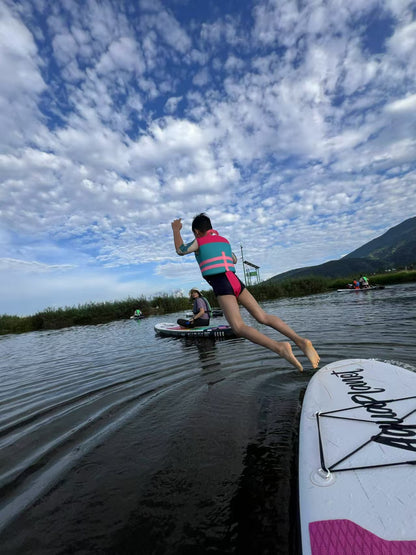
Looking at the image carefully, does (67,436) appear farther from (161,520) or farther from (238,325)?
(238,325)

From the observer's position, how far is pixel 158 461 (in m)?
2.83

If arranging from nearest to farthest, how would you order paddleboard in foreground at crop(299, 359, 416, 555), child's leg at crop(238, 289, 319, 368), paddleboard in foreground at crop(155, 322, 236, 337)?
paddleboard in foreground at crop(299, 359, 416, 555) < child's leg at crop(238, 289, 319, 368) < paddleboard in foreground at crop(155, 322, 236, 337)

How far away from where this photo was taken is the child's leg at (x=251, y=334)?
3396 mm

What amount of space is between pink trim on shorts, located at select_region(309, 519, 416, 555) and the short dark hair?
140 inches

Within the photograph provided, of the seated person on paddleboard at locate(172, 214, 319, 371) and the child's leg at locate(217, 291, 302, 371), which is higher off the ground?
the seated person on paddleboard at locate(172, 214, 319, 371)

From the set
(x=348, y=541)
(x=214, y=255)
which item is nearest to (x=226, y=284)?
(x=214, y=255)

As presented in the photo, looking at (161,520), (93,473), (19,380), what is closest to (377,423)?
(161,520)

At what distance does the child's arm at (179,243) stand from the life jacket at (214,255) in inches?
3.7

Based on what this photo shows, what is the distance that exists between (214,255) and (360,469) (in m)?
2.93

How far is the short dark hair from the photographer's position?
4.29 metres

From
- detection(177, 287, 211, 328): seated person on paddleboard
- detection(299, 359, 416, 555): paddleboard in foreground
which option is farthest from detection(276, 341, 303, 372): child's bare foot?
detection(177, 287, 211, 328): seated person on paddleboard

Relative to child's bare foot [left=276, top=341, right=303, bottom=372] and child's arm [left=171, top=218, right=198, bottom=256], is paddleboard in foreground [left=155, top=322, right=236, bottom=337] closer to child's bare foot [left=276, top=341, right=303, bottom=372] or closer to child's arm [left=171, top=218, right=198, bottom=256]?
child's arm [left=171, top=218, right=198, bottom=256]

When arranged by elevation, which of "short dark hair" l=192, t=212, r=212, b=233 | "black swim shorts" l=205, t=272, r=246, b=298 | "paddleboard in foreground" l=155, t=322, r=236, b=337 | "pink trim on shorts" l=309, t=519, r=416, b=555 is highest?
"short dark hair" l=192, t=212, r=212, b=233

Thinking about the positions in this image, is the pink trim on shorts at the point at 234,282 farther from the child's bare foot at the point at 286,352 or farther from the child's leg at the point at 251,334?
the child's bare foot at the point at 286,352
